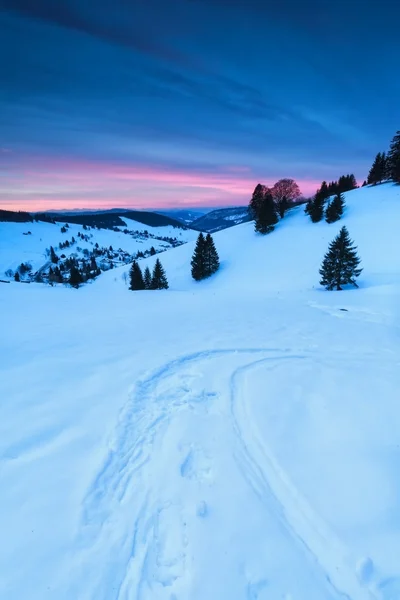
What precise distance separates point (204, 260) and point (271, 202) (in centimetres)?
1809

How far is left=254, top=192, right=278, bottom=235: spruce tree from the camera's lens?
47.3 m

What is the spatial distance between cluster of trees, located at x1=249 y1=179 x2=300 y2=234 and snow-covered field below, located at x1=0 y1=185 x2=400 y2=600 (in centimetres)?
4074

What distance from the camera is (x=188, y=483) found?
4.50 metres

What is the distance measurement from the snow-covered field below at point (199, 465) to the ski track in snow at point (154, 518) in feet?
0.07

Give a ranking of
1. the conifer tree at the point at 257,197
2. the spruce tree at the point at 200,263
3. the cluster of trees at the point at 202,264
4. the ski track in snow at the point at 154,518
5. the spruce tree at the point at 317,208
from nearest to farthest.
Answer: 1. the ski track in snow at the point at 154,518
2. the cluster of trees at the point at 202,264
3. the spruce tree at the point at 200,263
4. the spruce tree at the point at 317,208
5. the conifer tree at the point at 257,197

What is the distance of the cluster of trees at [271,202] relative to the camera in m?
47.8

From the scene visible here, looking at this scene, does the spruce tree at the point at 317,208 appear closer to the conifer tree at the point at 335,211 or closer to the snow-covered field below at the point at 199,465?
the conifer tree at the point at 335,211

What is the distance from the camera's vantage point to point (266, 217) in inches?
1882

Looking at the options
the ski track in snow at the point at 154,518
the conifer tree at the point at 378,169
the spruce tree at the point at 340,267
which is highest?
the conifer tree at the point at 378,169

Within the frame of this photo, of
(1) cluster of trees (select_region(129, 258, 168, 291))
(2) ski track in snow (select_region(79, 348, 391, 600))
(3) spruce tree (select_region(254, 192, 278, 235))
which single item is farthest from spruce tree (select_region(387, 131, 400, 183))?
(2) ski track in snow (select_region(79, 348, 391, 600))

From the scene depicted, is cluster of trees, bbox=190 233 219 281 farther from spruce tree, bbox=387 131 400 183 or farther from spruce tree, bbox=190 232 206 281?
spruce tree, bbox=387 131 400 183

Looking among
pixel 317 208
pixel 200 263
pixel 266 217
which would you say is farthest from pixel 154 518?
pixel 317 208

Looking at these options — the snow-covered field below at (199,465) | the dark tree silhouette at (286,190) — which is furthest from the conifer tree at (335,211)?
the snow-covered field below at (199,465)

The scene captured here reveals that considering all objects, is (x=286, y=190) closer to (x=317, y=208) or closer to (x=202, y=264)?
(x=317, y=208)
